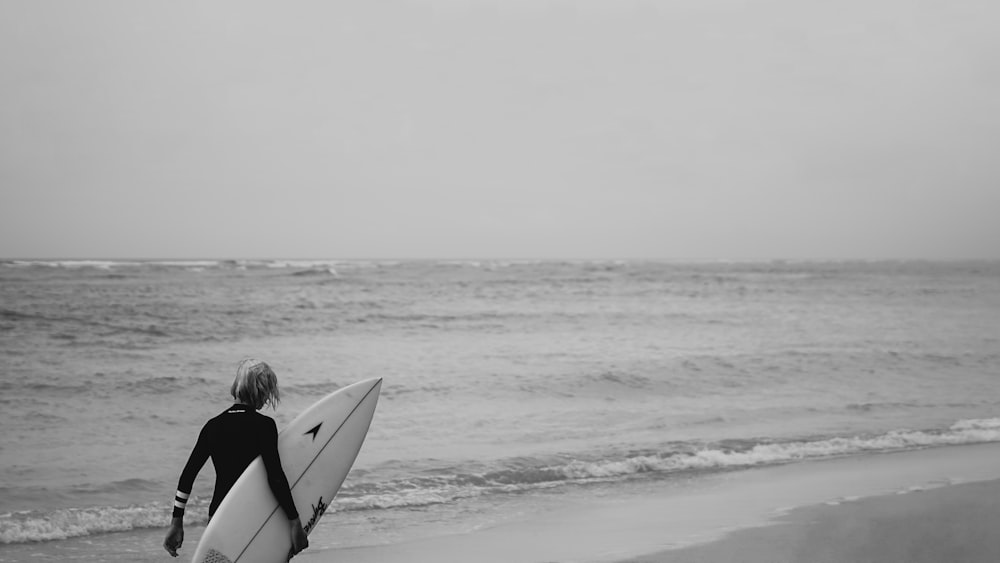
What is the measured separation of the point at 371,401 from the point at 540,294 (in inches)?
1079

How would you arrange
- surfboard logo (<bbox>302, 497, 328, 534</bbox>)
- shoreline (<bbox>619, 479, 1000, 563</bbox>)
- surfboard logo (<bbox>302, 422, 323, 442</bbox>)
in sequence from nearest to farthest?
surfboard logo (<bbox>302, 497, 328, 534</bbox>) < surfboard logo (<bbox>302, 422, 323, 442</bbox>) < shoreline (<bbox>619, 479, 1000, 563</bbox>)

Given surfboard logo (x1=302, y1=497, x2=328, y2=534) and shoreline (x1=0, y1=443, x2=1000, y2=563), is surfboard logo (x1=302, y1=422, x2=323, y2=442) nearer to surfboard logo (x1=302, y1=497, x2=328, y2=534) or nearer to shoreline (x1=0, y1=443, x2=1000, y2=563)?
surfboard logo (x1=302, y1=497, x2=328, y2=534)

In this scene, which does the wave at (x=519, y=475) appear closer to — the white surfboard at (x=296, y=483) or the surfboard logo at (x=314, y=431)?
the white surfboard at (x=296, y=483)

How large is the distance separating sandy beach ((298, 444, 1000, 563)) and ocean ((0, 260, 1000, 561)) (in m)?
0.40

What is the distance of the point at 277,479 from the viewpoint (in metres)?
3.04

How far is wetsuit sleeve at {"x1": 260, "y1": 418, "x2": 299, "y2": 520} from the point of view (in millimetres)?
2959

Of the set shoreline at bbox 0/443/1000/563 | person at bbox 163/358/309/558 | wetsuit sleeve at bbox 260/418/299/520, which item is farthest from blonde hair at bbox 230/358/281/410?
shoreline at bbox 0/443/1000/563

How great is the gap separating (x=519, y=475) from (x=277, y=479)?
13.4 feet

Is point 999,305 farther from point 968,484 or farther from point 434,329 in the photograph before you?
point 968,484

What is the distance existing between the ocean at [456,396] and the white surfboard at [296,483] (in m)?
1.45

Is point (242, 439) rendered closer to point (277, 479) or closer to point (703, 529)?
point (277, 479)

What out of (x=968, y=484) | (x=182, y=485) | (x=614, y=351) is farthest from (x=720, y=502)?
(x=614, y=351)

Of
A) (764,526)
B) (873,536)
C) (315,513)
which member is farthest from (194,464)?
(873,536)

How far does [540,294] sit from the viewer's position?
3148 cm
